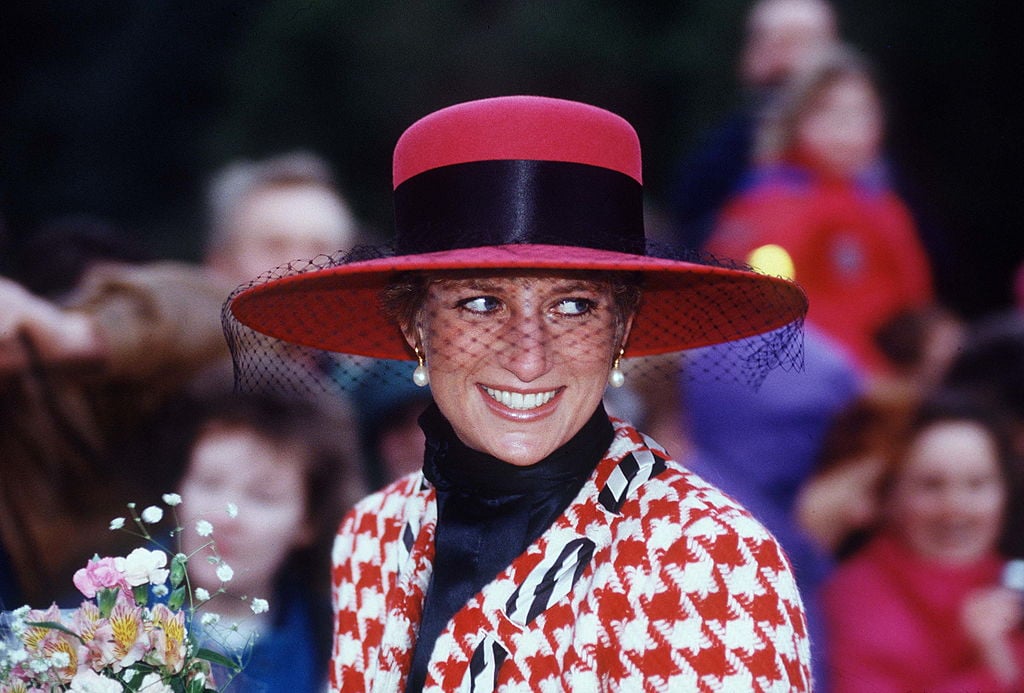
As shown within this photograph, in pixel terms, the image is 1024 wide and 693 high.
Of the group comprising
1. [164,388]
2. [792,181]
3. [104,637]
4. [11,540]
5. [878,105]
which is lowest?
[11,540]

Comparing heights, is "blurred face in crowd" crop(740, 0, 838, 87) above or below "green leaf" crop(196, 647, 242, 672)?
Result: above

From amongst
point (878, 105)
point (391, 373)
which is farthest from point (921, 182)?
point (391, 373)

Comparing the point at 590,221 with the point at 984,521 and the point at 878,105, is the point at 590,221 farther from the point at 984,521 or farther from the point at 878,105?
the point at 878,105

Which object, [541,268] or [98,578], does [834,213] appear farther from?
[98,578]

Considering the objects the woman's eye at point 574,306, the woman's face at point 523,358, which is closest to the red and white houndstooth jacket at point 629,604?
the woman's face at point 523,358

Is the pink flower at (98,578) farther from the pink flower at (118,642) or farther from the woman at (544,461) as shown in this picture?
the woman at (544,461)

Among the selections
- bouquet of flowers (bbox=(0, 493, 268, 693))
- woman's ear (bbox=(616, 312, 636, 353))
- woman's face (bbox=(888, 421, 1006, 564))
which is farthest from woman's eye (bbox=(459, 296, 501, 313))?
woman's face (bbox=(888, 421, 1006, 564))

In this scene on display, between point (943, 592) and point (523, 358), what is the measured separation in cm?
195

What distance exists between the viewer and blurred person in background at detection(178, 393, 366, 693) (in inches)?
117

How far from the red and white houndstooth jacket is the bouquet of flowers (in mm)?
407

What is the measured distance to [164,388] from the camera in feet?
10.5

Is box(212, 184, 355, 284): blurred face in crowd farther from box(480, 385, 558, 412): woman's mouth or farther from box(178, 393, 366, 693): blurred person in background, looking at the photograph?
box(480, 385, 558, 412): woman's mouth

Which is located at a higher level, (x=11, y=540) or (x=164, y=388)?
(x=164, y=388)

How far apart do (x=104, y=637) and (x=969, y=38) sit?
10.7 ft
